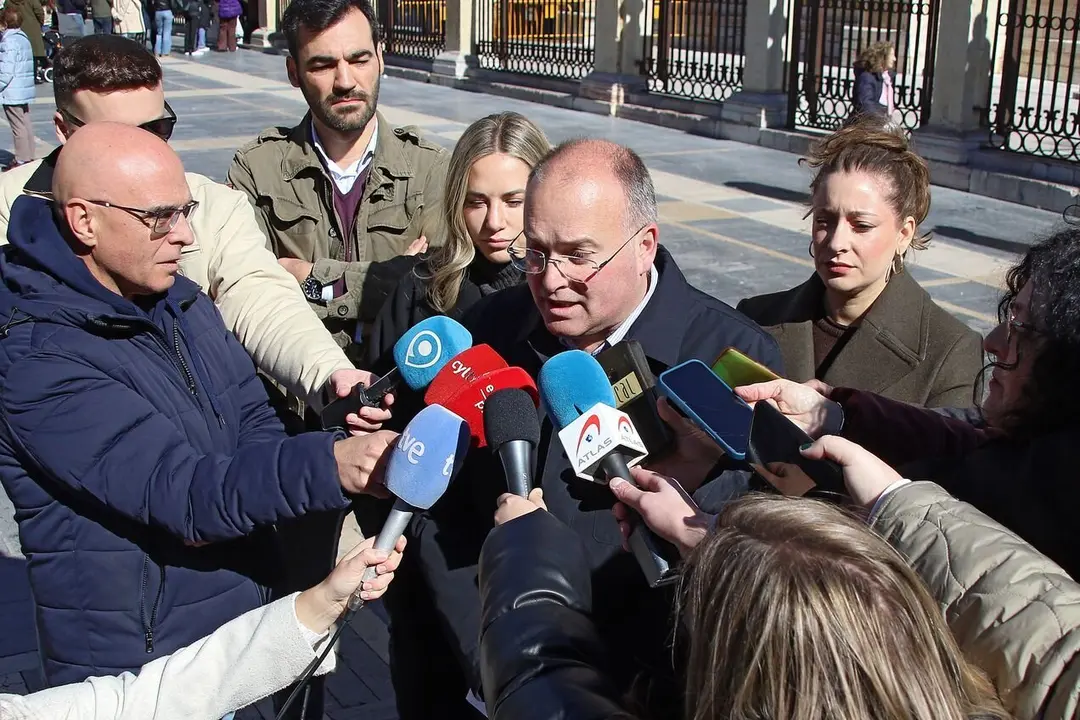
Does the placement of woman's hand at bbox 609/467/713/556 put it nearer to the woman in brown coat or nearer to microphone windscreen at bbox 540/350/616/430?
microphone windscreen at bbox 540/350/616/430

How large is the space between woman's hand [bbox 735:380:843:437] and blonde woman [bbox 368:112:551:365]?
3.96 ft

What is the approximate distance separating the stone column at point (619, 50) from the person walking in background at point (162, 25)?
12192mm

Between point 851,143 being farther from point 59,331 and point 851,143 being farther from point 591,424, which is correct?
point 59,331

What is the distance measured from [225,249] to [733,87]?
1373cm

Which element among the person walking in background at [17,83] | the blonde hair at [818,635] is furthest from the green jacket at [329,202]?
the person walking in background at [17,83]

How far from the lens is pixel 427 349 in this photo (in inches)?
104

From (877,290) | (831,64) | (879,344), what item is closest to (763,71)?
(831,64)

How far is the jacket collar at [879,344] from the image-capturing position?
317cm

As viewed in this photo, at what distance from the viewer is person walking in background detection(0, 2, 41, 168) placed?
12.4m

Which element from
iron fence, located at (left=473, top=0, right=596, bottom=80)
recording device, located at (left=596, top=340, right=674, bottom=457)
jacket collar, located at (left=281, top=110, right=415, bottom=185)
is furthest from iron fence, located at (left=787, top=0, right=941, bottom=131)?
recording device, located at (left=596, top=340, right=674, bottom=457)

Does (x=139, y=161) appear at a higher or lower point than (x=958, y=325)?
higher

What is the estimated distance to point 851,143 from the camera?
3.23 metres

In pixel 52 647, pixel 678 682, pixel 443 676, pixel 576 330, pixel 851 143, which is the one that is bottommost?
pixel 443 676

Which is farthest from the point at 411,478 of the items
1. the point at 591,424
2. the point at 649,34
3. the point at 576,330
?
the point at 649,34
